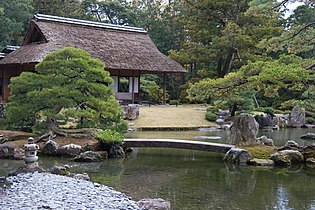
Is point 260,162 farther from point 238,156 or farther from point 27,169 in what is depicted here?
point 27,169

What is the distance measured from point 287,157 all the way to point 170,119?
9447mm

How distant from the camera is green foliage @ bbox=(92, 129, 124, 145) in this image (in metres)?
11.0

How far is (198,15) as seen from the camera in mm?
26516

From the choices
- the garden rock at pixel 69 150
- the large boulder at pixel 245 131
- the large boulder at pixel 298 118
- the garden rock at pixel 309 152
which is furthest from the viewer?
the large boulder at pixel 298 118

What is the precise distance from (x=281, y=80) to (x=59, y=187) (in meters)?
5.11

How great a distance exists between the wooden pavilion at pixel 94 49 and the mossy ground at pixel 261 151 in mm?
11335

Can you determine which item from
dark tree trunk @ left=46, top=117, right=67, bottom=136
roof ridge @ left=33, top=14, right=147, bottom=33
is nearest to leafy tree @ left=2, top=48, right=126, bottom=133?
dark tree trunk @ left=46, top=117, right=67, bottom=136

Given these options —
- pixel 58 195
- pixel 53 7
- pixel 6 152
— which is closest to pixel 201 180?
pixel 58 195

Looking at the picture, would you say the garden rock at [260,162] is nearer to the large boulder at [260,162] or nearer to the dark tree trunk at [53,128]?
the large boulder at [260,162]

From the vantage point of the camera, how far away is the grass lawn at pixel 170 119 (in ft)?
60.6

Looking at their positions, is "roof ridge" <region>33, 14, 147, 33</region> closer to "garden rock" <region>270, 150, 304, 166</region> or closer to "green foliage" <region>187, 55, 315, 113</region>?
"green foliage" <region>187, 55, 315, 113</region>

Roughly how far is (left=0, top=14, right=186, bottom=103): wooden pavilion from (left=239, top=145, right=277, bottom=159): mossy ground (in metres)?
11.3

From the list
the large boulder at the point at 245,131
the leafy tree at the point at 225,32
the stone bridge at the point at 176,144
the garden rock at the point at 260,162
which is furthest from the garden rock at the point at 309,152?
the leafy tree at the point at 225,32

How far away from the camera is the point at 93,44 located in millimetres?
22156
